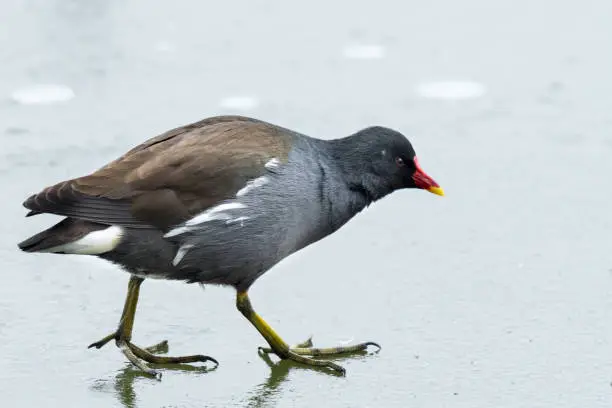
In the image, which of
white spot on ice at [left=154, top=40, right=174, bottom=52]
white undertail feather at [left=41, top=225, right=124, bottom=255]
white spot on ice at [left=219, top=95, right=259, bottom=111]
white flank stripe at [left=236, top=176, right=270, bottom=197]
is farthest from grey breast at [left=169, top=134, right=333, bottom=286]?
white spot on ice at [left=154, top=40, right=174, bottom=52]

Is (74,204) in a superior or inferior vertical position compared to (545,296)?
superior

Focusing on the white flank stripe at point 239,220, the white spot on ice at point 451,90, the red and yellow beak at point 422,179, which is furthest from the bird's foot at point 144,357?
the white spot on ice at point 451,90

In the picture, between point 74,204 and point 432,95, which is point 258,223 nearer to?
point 74,204

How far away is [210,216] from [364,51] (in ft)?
11.7

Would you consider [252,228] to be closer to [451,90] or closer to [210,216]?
[210,216]

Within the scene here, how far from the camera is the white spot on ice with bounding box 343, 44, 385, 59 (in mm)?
7449

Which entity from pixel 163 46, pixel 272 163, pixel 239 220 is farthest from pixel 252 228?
pixel 163 46

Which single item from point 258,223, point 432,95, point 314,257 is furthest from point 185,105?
point 258,223

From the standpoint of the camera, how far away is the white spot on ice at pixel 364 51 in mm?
7449

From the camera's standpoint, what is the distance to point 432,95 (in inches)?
271

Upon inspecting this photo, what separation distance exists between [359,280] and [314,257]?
330mm

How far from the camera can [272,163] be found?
13.9ft

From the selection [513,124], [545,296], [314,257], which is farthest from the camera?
[513,124]

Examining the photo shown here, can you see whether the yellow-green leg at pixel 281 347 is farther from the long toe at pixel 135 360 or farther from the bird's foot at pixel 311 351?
the long toe at pixel 135 360
